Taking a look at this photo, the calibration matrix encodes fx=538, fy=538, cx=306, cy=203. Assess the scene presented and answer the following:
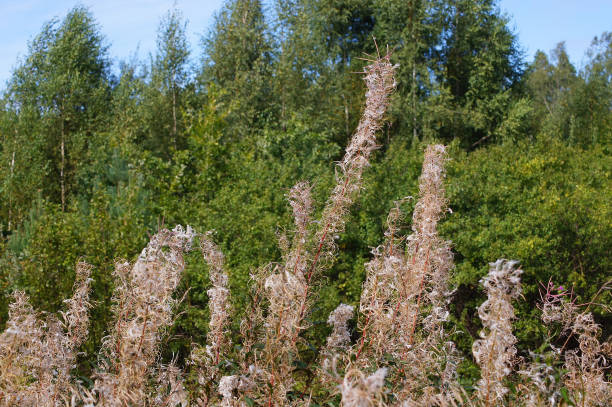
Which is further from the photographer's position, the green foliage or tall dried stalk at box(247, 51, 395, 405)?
the green foliage

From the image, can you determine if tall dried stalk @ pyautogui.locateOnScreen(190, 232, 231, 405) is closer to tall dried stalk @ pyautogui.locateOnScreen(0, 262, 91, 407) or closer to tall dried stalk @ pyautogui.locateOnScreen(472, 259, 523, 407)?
tall dried stalk @ pyautogui.locateOnScreen(0, 262, 91, 407)

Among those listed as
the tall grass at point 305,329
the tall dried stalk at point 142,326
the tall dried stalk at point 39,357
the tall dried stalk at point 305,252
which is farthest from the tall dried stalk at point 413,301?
the tall dried stalk at point 39,357

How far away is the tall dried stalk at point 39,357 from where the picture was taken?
2.25 meters

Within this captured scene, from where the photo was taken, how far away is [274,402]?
2117 mm

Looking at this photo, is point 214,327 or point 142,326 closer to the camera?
point 142,326

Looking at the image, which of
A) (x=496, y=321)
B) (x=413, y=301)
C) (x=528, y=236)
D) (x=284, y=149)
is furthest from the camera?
(x=284, y=149)

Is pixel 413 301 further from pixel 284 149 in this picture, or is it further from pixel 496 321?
pixel 284 149

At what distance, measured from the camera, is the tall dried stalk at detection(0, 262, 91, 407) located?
2246 millimetres

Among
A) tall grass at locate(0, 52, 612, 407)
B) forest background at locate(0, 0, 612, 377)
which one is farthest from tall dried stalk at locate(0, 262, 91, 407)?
forest background at locate(0, 0, 612, 377)

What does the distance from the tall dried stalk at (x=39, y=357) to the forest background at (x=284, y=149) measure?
4383mm

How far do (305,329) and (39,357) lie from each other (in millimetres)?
1252

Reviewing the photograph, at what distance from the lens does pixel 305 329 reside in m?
2.39

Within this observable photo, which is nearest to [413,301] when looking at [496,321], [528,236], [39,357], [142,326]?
[496,321]

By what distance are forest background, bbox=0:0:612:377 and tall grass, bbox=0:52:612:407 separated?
4.52 meters
